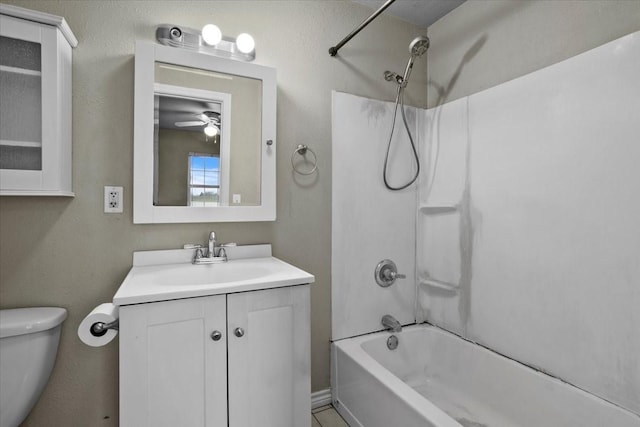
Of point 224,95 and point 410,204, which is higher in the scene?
point 224,95

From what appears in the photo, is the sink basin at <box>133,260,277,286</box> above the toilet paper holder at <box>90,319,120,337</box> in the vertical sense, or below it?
above

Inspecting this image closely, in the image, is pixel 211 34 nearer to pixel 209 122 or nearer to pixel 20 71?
pixel 209 122

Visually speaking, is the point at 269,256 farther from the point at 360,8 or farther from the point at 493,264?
the point at 360,8

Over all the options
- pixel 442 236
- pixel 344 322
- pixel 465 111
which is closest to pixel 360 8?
pixel 465 111

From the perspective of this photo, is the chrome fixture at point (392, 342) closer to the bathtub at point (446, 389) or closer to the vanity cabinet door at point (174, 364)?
the bathtub at point (446, 389)

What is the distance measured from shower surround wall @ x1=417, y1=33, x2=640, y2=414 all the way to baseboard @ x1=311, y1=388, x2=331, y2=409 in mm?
851

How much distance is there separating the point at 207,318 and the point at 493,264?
1494mm

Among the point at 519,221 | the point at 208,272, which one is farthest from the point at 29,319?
the point at 519,221

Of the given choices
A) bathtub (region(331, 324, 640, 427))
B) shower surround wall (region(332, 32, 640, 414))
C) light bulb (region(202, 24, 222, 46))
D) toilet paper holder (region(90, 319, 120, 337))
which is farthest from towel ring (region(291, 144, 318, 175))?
toilet paper holder (region(90, 319, 120, 337))

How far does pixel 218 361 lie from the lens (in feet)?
3.74

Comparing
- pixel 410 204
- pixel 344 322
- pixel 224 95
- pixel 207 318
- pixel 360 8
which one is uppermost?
pixel 360 8

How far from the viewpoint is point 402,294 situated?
7.09 feet

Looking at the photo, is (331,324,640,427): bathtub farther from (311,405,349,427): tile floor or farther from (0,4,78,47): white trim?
(0,4,78,47): white trim

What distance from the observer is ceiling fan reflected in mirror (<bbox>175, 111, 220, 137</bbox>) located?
1563mm
